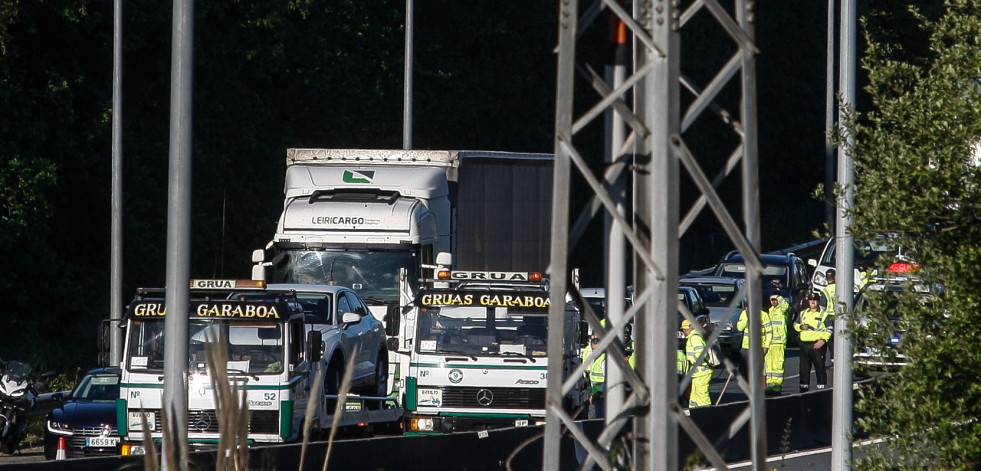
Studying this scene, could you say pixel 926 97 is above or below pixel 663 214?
above

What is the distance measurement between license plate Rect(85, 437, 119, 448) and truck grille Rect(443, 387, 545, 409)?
407cm

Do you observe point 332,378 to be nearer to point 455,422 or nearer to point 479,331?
Result: point 455,422

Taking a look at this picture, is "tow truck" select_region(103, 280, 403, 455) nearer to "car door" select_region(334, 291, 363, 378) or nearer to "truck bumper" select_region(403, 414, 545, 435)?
"truck bumper" select_region(403, 414, 545, 435)

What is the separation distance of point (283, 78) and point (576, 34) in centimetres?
3330

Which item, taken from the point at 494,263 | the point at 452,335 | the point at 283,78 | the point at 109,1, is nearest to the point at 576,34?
the point at 452,335

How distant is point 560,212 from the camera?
19.2 ft

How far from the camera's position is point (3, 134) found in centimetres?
2803

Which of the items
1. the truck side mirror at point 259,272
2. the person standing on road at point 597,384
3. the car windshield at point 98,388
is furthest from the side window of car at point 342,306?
the person standing on road at point 597,384

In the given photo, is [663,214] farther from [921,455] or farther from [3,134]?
[3,134]

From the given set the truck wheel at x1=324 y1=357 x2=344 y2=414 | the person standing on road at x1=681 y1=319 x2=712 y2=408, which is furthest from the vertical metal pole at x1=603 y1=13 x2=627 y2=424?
the person standing on road at x1=681 y1=319 x2=712 y2=408

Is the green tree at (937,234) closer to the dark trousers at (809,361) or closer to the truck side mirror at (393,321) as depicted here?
the truck side mirror at (393,321)

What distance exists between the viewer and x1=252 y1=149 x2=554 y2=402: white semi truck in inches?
884

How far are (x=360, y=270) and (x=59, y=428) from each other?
621 centimetres

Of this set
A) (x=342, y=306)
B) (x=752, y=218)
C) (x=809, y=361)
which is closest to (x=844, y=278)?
(x=752, y=218)
